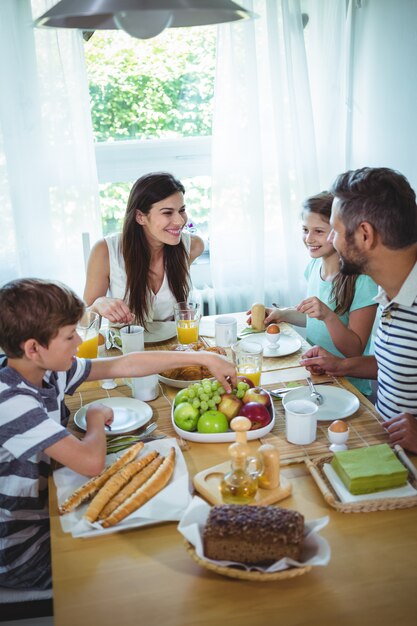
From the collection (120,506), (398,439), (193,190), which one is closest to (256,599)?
(120,506)

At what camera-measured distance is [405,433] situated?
1.46m

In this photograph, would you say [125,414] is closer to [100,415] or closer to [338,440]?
[100,415]

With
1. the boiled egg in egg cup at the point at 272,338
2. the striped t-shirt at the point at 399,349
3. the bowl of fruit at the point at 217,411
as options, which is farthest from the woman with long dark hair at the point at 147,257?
the striped t-shirt at the point at 399,349

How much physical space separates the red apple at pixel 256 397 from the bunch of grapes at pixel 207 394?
19 millimetres

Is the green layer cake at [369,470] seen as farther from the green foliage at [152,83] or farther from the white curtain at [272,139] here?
the green foliage at [152,83]

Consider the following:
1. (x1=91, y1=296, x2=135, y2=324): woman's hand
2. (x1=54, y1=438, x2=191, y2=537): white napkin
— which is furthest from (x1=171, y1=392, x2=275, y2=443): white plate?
(x1=91, y1=296, x2=135, y2=324): woman's hand

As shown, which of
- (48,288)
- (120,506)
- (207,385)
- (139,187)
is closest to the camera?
(120,506)

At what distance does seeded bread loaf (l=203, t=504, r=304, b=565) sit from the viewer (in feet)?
3.56

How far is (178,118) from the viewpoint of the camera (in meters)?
3.41

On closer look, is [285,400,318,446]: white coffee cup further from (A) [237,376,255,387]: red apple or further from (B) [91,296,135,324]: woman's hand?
(B) [91,296,135,324]: woman's hand

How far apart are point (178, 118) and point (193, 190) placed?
40cm

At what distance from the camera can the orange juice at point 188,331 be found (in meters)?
2.19

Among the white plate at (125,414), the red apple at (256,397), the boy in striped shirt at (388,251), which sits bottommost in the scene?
the white plate at (125,414)

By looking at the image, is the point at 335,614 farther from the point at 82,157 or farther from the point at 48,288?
the point at 82,157
